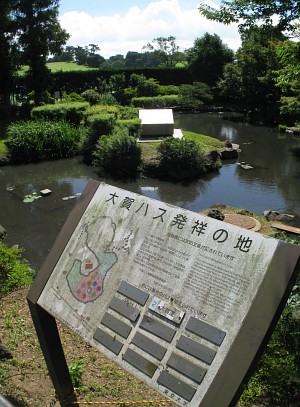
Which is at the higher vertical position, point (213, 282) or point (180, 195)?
point (213, 282)

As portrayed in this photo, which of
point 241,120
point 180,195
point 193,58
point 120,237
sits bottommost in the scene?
point 180,195

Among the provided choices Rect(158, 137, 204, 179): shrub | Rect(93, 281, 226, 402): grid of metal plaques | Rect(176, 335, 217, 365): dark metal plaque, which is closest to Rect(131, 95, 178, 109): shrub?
Rect(158, 137, 204, 179): shrub

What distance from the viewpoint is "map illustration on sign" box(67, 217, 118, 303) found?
3154 millimetres

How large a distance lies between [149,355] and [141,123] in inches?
548

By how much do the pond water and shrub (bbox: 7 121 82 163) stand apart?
507mm

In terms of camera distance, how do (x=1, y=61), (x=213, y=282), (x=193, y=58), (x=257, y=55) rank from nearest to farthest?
(x=213, y=282)
(x=1, y=61)
(x=257, y=55)
(x=193, y=58)

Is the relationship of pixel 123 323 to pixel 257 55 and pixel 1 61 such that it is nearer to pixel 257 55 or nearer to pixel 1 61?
pixel 1 61

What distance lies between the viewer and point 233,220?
9.20 metres

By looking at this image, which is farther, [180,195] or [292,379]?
[180,195]

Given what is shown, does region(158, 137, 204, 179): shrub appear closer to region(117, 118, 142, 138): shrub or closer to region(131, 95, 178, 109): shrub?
region(117, 118, 142, 138): shrub

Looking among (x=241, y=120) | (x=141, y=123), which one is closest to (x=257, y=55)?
(x=241, y=120)

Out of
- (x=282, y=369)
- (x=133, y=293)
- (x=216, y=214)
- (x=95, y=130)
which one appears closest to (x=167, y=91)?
(x=95, y=130)

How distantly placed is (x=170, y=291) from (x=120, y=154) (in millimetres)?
10965

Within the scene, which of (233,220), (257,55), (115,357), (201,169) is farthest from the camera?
(257,55)
